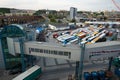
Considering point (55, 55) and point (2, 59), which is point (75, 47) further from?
→ point (2, 59)

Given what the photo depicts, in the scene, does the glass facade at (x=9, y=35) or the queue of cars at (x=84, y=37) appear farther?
the queue of cars at (x=84, y=37)

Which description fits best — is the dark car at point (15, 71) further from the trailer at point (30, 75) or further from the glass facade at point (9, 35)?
the trailer at point (30, 75)

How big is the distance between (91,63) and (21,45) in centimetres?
2291

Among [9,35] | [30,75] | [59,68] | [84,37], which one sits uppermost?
[9,35]

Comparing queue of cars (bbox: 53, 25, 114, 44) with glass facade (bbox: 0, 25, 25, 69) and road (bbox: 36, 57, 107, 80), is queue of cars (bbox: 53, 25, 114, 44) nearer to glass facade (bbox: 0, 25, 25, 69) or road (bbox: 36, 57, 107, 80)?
road (bbox: 36, 57, 107, 80)

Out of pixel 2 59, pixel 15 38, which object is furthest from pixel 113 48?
pixel 2 59

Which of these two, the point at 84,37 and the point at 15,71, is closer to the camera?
the point at 15,71

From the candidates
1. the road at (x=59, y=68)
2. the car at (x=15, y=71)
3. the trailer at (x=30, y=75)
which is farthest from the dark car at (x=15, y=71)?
the road at (x=59, y=68)

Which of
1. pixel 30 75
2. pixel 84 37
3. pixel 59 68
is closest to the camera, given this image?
pixel 30 75

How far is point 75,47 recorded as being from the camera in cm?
3042

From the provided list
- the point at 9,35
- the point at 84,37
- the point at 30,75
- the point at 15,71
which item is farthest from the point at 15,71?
the point at 84,37

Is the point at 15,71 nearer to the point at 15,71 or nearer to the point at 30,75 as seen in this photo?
the point at 15,71

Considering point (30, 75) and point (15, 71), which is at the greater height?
point (30, 75)

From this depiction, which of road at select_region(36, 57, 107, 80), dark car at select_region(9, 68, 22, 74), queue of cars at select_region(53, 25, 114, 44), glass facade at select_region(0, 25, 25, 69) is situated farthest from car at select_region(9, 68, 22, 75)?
queue of cars at select_region(53, 25, 114, 44)
